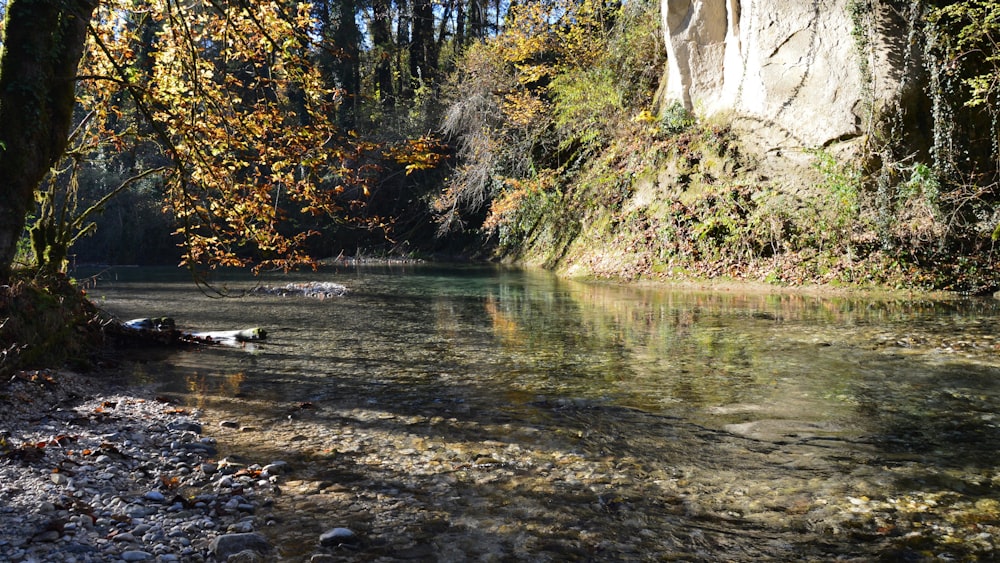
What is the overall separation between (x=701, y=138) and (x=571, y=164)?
6.55m

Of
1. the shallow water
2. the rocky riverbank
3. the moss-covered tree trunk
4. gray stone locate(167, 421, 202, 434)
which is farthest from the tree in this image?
gray stone locate(167, 421, 202, 434)

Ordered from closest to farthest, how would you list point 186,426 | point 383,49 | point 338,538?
point 338,538, point 186,426, point 383,49

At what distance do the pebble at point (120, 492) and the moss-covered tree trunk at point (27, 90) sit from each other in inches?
80.6

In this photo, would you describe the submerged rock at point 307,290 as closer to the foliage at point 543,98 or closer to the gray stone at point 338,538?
the foliage at point 543,98

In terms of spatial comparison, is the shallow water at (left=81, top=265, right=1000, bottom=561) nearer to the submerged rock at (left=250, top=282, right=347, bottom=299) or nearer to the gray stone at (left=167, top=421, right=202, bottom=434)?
the gray stone at (left=167, top=421, right=202, bottom=434)

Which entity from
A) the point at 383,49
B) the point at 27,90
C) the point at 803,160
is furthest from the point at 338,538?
the point at 383,49

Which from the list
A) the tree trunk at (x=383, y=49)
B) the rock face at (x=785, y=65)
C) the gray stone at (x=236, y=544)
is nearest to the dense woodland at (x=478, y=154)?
the tree trunk at (x=383, y=49)

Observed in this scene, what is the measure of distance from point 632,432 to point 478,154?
2075cm

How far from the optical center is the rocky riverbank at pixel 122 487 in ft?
9.85

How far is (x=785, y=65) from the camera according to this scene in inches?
617

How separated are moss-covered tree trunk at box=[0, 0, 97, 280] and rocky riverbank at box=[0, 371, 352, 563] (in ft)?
5.68

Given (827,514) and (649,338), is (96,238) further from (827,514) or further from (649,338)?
(827,514)

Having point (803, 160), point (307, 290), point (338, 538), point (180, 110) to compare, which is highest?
point (803, 160)

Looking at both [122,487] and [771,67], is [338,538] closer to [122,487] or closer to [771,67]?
[122,487]
